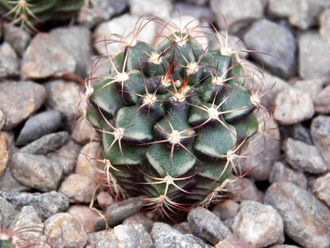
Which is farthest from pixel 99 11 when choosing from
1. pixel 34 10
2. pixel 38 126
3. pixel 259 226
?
pixel 259 226

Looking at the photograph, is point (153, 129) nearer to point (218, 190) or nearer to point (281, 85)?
point (218, 190)

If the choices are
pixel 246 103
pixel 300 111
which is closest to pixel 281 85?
pixel 300 111

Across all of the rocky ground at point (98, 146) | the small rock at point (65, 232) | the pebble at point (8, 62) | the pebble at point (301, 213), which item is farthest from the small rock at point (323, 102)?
the pebble at point (8, 62)

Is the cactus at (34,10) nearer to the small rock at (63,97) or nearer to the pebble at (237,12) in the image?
the small rock at (63,97)

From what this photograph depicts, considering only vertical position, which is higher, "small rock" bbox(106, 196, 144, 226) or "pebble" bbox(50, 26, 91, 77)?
"pebble" bbox(50, 26, 91, 77)

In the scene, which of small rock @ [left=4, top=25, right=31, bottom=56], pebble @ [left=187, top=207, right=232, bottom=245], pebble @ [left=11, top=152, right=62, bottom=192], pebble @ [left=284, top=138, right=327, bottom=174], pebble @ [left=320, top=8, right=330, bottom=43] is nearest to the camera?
pebble @ [left=187, top=207, right=232, bottom=245]

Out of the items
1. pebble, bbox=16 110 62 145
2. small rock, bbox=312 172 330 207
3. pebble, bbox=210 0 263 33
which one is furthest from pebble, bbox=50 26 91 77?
small rock, bbox=312 172 330 207

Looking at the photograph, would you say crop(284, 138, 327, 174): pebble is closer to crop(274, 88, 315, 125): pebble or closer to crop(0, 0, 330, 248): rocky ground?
crop(0, 0, 330, 248): rocky ground
